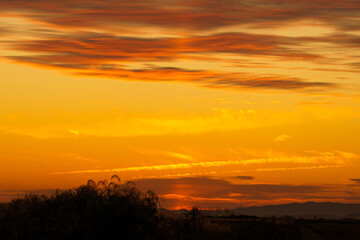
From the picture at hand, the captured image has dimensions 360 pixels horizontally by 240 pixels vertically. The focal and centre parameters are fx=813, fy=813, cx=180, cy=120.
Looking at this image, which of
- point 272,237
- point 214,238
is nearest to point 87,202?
point 214,238

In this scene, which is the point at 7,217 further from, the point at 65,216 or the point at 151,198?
the point at 151,198

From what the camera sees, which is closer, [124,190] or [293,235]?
[124,190]

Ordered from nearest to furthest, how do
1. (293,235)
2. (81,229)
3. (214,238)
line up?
(81,229)
(214,238)
(293,235)

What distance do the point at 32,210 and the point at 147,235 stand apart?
21.6ft

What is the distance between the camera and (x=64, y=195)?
46781mm

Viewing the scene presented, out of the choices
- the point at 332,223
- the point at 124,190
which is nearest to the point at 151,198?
the point at 124,190

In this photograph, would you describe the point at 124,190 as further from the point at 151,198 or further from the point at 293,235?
the point at 293,235

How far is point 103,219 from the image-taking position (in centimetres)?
4494

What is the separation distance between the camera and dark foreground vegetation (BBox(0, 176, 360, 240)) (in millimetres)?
44344

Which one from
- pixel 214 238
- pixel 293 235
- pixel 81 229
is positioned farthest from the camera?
pixel 293 235

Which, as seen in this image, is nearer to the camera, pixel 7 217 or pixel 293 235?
pixel 7 217

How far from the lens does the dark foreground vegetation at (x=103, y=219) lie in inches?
1746

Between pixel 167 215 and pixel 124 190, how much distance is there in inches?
198

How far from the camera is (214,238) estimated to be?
47906 millimetres
